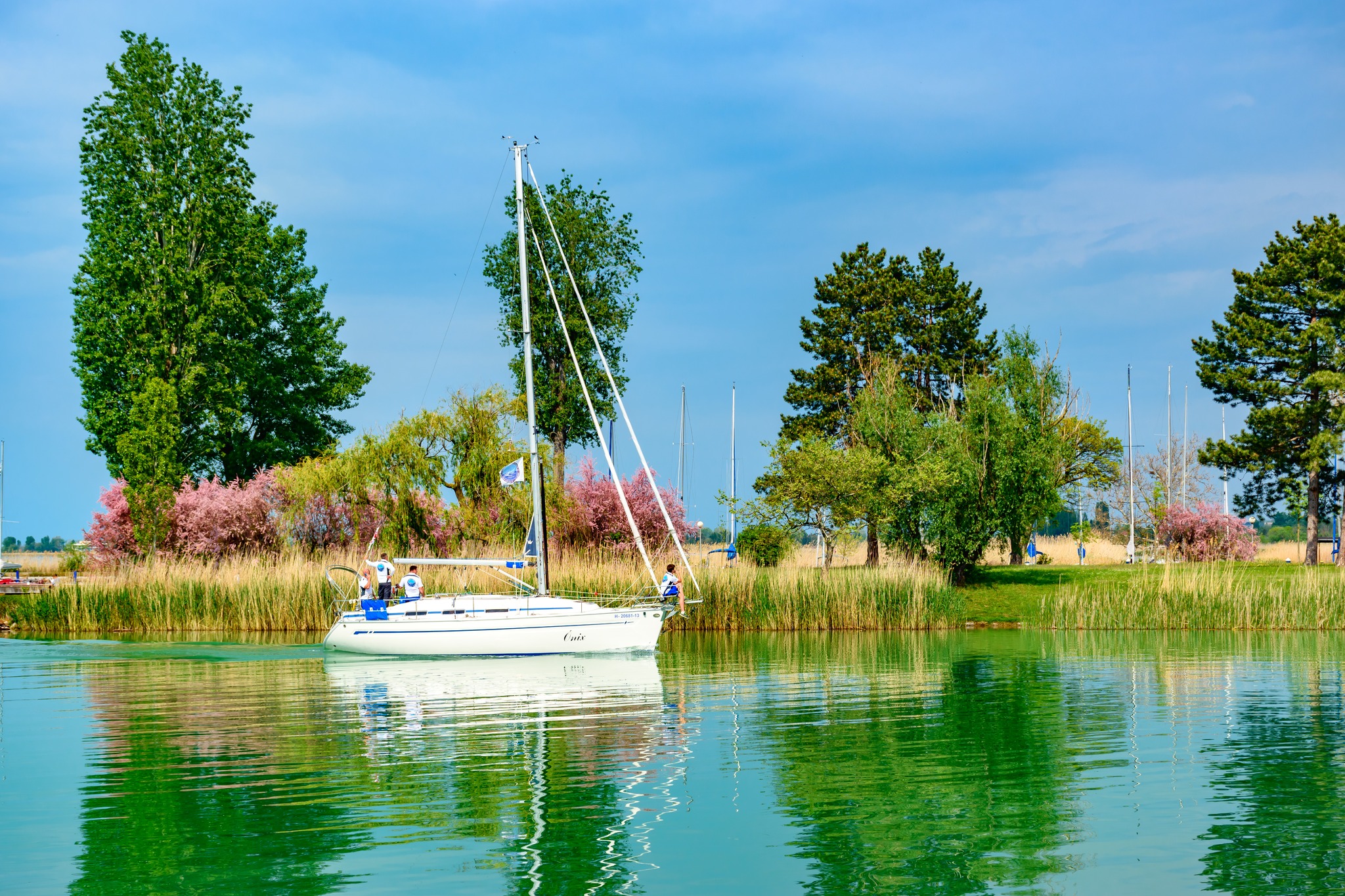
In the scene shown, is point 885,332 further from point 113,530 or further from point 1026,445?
point 113,530

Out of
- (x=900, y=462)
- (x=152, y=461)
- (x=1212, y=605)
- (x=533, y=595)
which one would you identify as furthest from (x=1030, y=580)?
(x=152, y=461)

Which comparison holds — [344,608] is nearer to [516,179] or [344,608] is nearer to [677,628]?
[677,628]

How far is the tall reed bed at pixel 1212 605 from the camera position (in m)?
38.7

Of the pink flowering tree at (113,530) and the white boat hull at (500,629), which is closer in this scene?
the white boat hull at (500,629)

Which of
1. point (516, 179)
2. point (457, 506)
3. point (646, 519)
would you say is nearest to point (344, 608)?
point (457, 506)

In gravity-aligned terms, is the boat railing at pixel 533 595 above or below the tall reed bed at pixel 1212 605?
above

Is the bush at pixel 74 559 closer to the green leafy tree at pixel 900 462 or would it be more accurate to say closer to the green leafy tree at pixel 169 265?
the green leafy tree at pixel 169 265

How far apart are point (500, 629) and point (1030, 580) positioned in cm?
2379

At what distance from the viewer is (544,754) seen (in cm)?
1582

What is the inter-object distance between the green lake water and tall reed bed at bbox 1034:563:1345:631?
1361 centimetres

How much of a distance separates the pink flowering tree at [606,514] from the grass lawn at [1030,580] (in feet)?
→ 43.4

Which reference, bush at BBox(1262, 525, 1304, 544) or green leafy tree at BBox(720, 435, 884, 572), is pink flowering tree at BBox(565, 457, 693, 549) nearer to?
green leafy tree at BBox(720, 435, 884, 572)

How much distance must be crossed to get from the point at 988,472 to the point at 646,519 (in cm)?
1401

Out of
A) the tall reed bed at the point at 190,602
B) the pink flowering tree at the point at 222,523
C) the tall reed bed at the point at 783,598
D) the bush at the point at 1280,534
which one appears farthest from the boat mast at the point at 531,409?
the bush at the point at 1280,534
